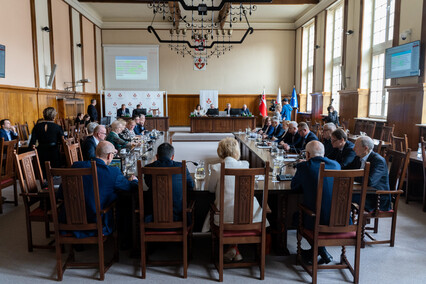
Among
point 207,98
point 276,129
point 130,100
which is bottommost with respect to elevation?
point 276,129

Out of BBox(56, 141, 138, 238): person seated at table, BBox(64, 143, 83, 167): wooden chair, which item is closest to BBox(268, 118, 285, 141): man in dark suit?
BBox(64, 143, 83, 167): wooden chair

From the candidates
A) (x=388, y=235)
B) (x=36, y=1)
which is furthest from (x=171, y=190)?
(x=36, y=1)

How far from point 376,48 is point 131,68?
34.8 feet

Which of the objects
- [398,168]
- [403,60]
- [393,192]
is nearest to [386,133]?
[403,60]

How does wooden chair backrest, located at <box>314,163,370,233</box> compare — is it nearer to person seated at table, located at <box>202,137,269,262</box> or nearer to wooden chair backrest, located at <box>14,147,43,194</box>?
person seated at table, located at <box>202,137,269,262</box>

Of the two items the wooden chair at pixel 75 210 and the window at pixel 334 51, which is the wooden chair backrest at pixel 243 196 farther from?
the window at pixel 334 51

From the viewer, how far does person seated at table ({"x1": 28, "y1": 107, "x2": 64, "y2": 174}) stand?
200 inches

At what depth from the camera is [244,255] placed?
3119 millimetres

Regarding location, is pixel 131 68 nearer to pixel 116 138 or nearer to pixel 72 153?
pixel 116 138

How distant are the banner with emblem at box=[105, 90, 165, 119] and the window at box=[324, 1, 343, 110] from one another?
294 inches

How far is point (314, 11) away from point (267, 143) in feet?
30.2

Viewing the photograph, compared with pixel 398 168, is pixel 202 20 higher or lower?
higher

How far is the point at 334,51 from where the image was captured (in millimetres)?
11836

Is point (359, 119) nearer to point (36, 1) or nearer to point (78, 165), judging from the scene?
point (78, 165)
